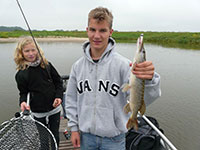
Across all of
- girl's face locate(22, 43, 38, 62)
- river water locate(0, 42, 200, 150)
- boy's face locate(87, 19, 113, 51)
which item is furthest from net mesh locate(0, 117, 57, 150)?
river water locate(0, 42, 200, 150)

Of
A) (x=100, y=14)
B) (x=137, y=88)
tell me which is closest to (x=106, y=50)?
(x=100, y=14)

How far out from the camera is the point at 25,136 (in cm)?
215

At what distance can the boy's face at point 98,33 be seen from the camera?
5.64 feet

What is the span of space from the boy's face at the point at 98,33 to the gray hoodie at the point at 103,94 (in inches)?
4.3

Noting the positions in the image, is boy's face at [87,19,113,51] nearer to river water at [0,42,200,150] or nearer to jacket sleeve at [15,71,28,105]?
jacket sleeve at [15,71,28,105]

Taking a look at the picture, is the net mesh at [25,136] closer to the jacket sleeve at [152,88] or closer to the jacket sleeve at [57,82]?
the jacket sleeve at [57,82]

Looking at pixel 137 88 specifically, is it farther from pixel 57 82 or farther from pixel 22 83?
pixel 22 83

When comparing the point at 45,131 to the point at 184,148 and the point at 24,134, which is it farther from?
the point at 184,148

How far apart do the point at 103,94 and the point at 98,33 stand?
662 millimetres

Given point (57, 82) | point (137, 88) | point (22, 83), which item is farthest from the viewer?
point (57, 82)

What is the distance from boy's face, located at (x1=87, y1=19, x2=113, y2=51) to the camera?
1719mm

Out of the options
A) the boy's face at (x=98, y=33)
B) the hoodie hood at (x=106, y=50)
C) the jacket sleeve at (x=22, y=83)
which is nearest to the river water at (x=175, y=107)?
the jacket sleeve at (x=22, y=83)

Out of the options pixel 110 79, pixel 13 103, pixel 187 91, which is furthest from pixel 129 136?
pixel 187 91

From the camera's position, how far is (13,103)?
266 inches
